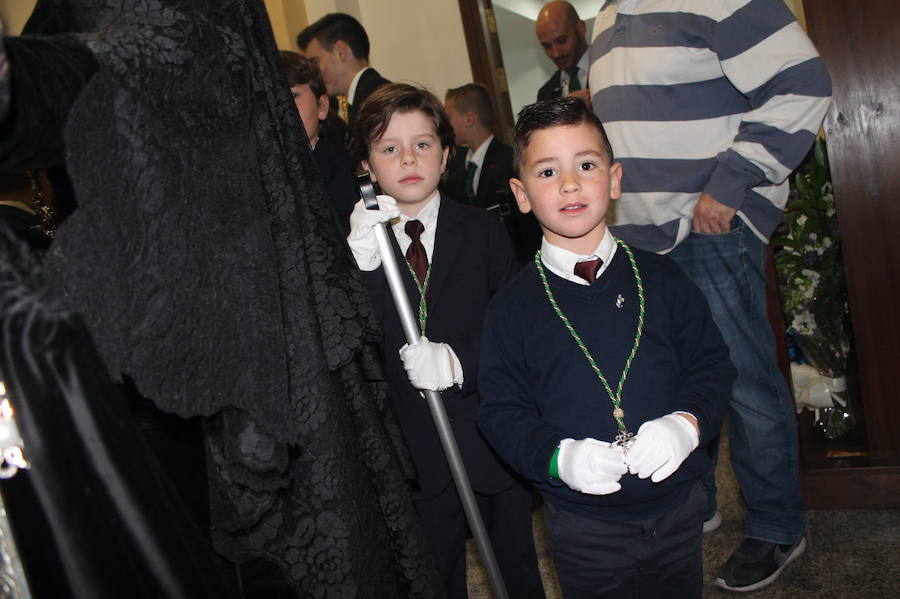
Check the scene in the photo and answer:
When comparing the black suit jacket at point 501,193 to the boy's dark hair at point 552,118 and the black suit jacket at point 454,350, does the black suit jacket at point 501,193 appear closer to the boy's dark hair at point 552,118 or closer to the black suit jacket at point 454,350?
the black suit jacket at point 454,350

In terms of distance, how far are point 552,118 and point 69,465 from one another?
3.55 feet

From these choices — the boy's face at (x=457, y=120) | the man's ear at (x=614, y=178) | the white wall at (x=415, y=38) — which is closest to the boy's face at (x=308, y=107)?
the man's ear at (x=614, y=178)

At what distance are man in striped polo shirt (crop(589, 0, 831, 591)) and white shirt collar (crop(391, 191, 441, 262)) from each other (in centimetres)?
52

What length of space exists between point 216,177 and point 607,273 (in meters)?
0.79

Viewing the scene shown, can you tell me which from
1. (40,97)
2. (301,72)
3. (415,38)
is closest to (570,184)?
(40,97)

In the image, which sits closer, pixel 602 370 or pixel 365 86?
pixel 602 370

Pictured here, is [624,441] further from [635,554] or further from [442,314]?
[442,314]

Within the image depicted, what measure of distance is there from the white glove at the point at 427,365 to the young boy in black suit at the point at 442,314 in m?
0.02

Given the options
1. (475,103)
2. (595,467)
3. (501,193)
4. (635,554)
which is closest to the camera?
(595,467)

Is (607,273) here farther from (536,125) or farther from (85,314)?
(85,314)

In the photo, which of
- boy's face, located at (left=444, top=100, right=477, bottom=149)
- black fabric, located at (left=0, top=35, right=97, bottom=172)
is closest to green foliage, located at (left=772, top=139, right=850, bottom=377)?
boy's face, located at (left=444, top=100, right=477, bottom=149)

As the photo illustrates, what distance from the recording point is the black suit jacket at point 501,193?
11.0 ft

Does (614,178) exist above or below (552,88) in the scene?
below

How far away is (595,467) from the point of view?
4.17 feet
